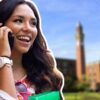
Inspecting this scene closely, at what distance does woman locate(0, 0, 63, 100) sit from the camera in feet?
2.69

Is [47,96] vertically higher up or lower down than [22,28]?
lower down

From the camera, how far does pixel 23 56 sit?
96 centimetres

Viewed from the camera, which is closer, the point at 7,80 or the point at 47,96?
the point at 7,80

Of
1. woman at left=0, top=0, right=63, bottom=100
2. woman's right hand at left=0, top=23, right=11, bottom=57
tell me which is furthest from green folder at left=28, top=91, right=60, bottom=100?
woman's right hand at left=0, top=23, right=11, bottom=57

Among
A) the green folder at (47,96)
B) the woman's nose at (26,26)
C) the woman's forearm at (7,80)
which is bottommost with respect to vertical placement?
the green folder at (47,96)

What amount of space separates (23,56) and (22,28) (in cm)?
10

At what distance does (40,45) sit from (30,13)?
0.31ft

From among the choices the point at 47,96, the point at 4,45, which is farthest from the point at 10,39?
the point at 47,96

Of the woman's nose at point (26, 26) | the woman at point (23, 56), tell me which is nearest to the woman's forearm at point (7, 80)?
the woman at point (23, 56)

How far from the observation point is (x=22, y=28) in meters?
0.89

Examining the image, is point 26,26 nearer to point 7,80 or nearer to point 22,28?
point 22,28

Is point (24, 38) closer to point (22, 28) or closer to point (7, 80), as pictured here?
point (22, 28)

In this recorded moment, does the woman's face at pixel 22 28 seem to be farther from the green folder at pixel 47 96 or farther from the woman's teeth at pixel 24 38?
the green folder at pixel 47 96

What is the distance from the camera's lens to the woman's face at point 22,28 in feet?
2.91
